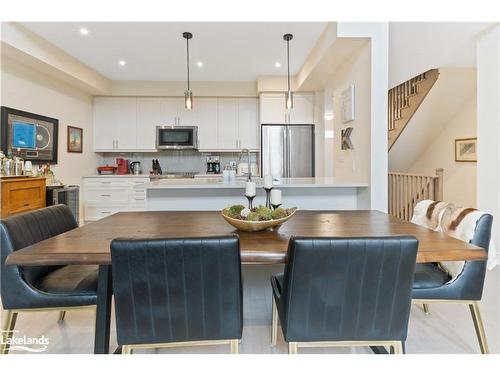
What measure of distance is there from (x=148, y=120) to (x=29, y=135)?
1.96 metres

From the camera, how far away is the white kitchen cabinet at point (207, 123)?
5648mm

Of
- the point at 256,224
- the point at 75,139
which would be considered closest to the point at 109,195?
the point at 75,139

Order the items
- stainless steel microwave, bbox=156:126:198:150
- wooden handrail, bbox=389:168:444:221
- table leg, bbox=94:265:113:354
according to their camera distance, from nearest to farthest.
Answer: table leg, bbox=94:265:113:354
wooden handrail, bbox=389:168:444:221
stainless steel microwave, bbox=156:126:198:150

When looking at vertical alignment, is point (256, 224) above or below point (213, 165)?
below

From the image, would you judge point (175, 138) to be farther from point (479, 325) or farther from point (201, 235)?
point (479, 325)

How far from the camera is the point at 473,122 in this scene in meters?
4.97

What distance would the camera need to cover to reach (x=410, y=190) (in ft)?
14.7

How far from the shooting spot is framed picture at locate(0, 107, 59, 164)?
A: 3705mm

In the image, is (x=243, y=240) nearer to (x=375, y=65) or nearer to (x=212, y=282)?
(x=212, y=282)

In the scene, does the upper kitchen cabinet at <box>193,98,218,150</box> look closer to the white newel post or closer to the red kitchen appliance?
the red kitchen appliance

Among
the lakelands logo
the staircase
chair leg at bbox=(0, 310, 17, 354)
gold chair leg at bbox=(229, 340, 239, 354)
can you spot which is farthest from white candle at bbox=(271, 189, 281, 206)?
the staircase

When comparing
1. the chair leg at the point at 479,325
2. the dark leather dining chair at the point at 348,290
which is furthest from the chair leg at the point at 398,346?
the chair leg at the point at 479,325

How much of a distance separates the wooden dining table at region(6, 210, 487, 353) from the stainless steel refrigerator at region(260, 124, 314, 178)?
2.95m
